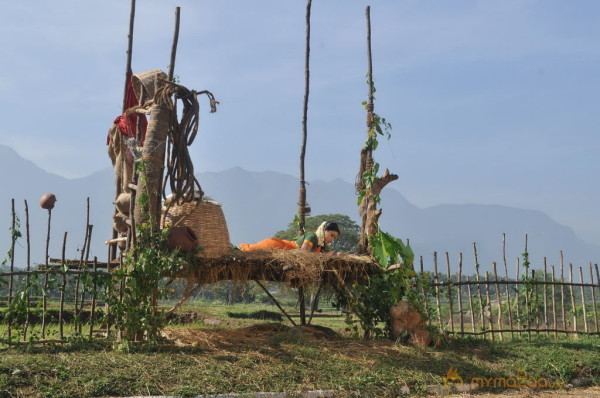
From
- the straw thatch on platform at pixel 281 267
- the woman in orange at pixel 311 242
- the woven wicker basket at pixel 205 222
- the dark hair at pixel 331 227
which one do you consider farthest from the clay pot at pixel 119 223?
the dark hair at pixel 331 227

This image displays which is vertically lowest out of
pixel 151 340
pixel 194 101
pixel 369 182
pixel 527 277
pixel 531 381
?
pixel 531 381

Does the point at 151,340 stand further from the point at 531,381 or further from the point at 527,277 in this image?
the point at 527,277

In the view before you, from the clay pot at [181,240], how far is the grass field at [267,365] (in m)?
1.10

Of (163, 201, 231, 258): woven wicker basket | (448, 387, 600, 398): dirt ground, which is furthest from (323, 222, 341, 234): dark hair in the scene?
(448, 387, 600, 398): dirt ground

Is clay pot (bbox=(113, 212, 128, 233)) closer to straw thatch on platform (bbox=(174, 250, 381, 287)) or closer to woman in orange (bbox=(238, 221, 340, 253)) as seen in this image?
straw thatch on platform (bbox=(174, 250, 381, 287))

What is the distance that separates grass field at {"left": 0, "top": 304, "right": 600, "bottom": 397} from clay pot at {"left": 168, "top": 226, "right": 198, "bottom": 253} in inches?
43.3

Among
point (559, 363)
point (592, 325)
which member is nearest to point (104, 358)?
point (559, 363)

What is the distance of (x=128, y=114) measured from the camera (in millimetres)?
8711

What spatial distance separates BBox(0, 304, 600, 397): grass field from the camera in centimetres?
593

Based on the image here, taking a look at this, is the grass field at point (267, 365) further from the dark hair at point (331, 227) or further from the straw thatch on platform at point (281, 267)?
the dark hair at point (331, 227)

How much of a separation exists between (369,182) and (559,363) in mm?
3479

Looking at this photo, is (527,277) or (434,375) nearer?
(434,375)

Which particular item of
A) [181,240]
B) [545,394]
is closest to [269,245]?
[181,240]

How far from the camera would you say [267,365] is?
675cm
